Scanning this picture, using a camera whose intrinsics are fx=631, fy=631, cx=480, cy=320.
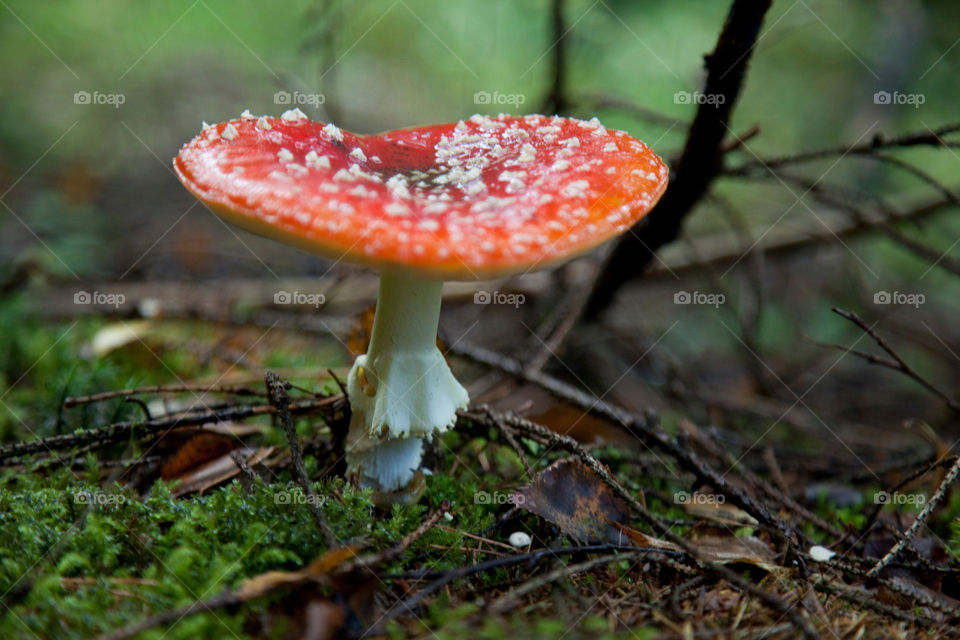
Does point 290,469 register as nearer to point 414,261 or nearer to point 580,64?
point 414,261

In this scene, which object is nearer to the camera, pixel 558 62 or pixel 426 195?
pixel 426 195

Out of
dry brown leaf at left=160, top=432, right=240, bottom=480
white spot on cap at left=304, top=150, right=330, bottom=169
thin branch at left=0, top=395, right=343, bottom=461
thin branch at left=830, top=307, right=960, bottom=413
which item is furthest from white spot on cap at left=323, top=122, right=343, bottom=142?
thin branch at left=830, top=307, right=960, bottom=413

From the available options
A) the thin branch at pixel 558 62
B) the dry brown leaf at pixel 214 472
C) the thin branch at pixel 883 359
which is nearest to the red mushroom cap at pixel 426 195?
the thin branch at pixel 883 359

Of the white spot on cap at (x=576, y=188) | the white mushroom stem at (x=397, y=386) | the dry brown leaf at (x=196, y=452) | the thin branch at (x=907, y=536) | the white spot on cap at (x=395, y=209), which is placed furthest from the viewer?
the dry brown leaf at (x=196, y=452)

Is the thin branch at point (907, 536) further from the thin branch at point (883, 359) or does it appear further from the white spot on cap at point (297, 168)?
the white spot on cap at point (297, 168)

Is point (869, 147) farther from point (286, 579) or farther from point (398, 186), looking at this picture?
point (286, 579)

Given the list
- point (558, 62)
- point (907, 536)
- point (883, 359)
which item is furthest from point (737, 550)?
point (558, 62)

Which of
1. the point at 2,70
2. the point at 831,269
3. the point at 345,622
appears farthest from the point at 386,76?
the point at 345,622
